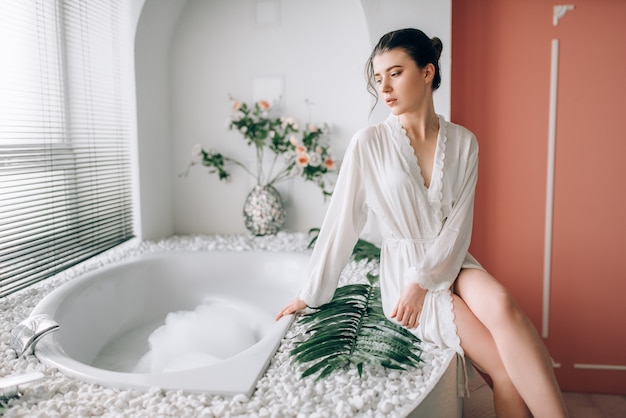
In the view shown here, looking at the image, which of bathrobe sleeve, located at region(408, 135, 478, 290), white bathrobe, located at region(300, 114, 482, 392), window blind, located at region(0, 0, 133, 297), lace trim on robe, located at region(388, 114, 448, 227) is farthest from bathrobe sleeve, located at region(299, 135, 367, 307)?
window blind, located at region(0, 0, 133, 297)

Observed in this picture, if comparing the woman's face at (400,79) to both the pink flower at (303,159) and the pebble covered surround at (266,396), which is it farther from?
the pink flower at (303,159)

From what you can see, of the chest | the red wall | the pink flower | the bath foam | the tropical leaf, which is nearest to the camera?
the tropical leaf

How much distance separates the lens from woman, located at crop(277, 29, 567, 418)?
4.83 ft

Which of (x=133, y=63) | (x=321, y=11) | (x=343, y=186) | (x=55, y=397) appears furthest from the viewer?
(x=321, y=11)

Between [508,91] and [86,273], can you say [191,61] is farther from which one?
[508,91]

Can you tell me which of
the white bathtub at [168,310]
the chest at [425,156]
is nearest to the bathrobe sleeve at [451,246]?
the chest at [425,156]

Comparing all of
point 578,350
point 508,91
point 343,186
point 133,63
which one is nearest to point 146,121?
point 133,63

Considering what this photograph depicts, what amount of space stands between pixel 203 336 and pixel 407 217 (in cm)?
113

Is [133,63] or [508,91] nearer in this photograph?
[508,91]

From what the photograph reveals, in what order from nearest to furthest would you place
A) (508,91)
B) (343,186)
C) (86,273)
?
1. (343,186)
2. (86,273)
3. (508,91)

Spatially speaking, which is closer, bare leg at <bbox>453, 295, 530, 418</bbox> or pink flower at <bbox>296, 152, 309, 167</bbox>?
bare leg at <bbox>453, 295, 530, 418</bbox>

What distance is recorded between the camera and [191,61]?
3.30 meters

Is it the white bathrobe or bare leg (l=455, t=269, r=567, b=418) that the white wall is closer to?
the white bathrobe

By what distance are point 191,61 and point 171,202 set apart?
90 centimetres
